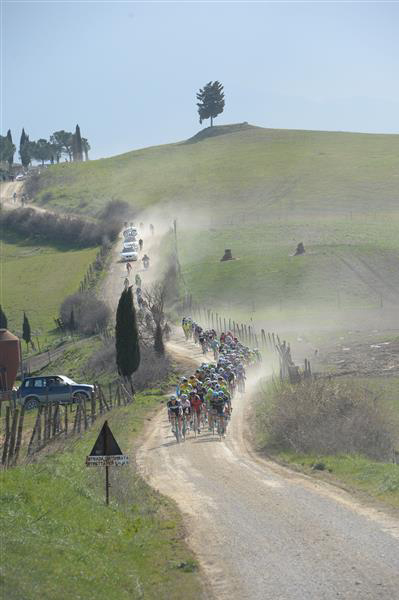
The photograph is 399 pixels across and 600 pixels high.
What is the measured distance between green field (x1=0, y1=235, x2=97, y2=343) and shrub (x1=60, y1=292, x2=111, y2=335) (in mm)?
2046

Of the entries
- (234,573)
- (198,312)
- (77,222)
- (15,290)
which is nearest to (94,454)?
(234,573)

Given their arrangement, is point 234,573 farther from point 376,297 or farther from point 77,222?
point 77,222

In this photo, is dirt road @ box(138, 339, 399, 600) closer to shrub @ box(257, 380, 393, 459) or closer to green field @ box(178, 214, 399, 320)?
shrub @ box(257, 380, 393, 459)

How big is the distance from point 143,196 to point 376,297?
77.6 m

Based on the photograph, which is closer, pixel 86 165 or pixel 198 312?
pixel 198 312

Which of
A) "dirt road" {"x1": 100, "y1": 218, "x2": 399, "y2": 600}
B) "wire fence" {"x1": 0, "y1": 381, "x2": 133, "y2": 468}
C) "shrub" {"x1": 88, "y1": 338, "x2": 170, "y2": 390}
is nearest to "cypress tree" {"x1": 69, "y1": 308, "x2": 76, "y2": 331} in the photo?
"shrub" {"x1": 88, "y1": 338, "x2": 170, "y2": 390}

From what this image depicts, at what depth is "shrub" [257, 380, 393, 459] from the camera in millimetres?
27703

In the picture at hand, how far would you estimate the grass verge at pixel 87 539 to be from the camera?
44.6 ft

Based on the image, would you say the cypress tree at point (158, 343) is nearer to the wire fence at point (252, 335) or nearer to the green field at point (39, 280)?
the wire fence at point (252, 335)

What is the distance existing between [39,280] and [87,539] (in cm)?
8677

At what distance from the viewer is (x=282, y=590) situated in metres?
14.6

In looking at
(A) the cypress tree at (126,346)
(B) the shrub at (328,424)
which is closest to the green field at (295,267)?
(A) the cypress tree at (126,346)

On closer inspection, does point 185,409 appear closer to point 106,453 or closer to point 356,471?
point 356,471

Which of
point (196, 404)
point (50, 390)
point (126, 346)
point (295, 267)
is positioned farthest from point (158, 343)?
point (295, 267)
